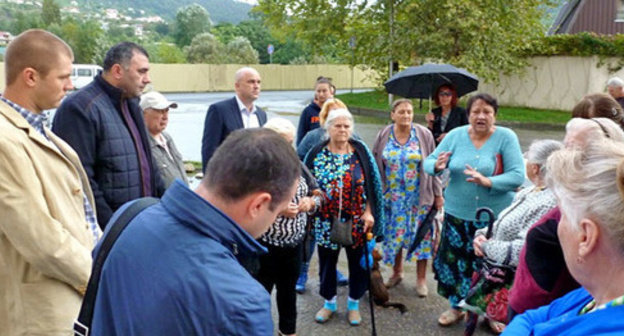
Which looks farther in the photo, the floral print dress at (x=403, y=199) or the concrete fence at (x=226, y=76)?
the concrete fence at (x=226, y=76)

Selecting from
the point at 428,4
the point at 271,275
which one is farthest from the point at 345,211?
the point at 428,4

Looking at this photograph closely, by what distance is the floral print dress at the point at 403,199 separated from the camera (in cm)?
486

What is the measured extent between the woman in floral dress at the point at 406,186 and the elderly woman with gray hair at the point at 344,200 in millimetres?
650

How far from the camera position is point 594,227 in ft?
4.82

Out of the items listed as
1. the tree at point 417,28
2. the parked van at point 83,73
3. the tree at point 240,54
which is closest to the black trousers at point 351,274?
the tree at point 417,28

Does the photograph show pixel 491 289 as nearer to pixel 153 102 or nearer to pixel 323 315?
pixel 323 315

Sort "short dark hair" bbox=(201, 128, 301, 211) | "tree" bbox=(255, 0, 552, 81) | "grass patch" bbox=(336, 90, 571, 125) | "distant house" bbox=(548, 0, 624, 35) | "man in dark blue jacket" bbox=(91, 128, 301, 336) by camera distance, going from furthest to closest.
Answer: "distant house" bbox=(548, 0, 624, 35) < "grass patch" bbox=(336, 90, 571, 125) < "tree" bbox=(255, 0, 552, 81) < "short dark hair" bbox=(201, 128, 301, 211) < "man in dark blue jacket" bbox=(91, 128, 301, 336)

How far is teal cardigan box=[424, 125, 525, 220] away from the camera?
404 cm

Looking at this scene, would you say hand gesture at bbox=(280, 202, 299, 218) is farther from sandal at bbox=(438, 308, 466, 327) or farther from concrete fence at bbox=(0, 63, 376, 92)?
concrete fence at bbox=(0, 63, 376, 92)

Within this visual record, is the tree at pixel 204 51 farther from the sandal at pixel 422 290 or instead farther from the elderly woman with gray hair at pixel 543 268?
the elderly woman with gray hair at pixel 543 268

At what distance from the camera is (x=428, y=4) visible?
17469 millimetres

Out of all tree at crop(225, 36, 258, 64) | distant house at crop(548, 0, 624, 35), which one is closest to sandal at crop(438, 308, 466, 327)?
distant house at crop(548, 0, 624, 35)

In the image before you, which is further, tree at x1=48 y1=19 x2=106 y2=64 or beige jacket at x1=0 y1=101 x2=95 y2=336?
tree at x1=48 y1=19 x2=106 y2=64

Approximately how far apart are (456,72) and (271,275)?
332cm
